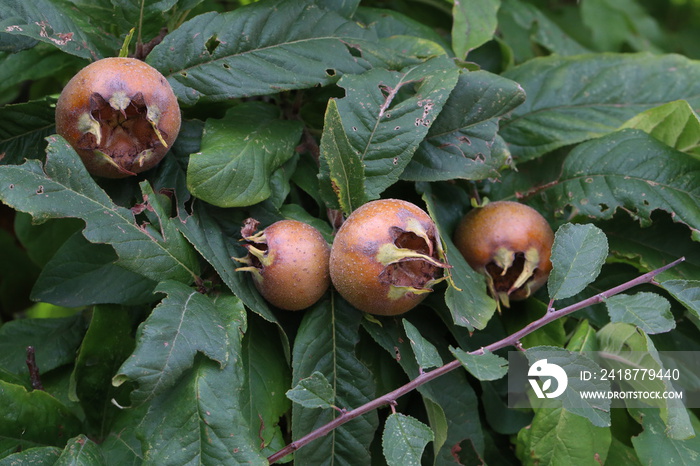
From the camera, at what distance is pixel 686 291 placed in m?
1.55

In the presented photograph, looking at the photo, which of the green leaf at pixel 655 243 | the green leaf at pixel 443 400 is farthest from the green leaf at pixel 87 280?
the green leaf at pixel 655 243

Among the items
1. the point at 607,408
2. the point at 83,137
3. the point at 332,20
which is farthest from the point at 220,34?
the point at 607,408

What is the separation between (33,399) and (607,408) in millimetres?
1330

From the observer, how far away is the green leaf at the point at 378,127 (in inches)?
62.4

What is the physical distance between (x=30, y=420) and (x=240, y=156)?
81 cm

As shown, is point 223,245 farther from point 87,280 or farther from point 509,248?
point 509,248

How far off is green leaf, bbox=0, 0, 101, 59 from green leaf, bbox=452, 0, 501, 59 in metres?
1.12

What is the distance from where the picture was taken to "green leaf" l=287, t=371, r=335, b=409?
135 cm

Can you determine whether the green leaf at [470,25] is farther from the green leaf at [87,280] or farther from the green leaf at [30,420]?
the green leaf at [30,420]

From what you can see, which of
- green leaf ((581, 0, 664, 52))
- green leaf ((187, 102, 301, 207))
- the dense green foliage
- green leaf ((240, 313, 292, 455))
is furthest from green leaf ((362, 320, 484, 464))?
green leaf ((581, 0, 664, 52))

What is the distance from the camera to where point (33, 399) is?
1526 millimetres

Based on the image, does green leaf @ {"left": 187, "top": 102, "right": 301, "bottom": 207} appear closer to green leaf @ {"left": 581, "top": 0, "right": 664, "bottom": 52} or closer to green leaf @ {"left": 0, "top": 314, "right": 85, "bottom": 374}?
green leaf @ {"left": 0, "top": 314, "right": 85, "bottom": 374}

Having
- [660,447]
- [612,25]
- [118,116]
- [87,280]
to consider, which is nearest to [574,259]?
[660,447]

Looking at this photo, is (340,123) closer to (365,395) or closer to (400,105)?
(400,105)
